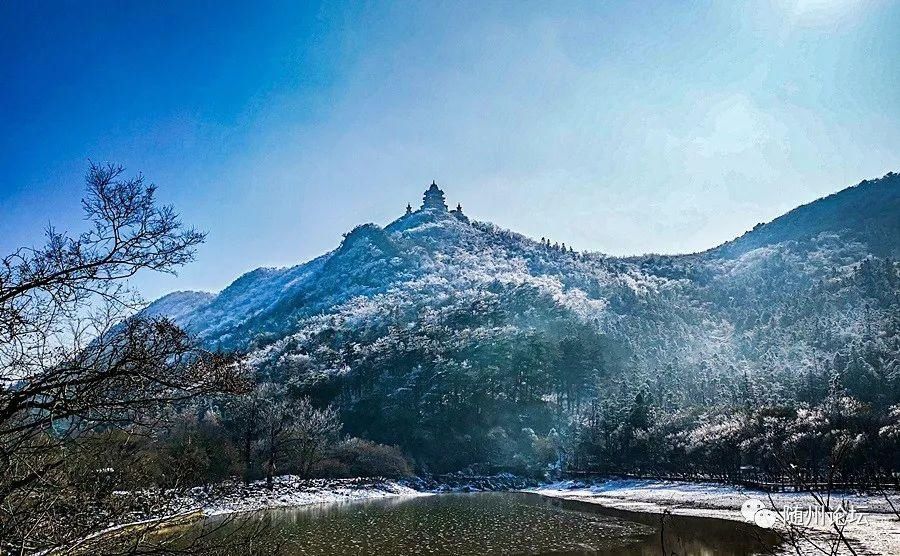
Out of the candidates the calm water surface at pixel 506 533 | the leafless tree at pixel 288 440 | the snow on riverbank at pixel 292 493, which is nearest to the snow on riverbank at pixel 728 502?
the calm water surface at pixel 506 533

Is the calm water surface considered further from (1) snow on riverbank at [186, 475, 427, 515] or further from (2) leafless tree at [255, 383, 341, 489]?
(2) leafless tree at [255, 383, 341, 489]

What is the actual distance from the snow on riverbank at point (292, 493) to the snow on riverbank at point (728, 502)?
89.0 ft

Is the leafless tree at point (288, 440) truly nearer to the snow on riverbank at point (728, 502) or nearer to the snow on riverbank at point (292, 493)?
the snow on riverbank at point (292, 493)

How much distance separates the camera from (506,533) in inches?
1390

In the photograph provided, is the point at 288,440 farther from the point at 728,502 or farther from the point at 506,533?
the point at 728,502

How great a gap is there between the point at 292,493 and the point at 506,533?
3645 cm

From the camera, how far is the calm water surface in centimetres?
2803

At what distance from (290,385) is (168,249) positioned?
123 metres

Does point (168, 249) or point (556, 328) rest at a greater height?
point (556, 328)

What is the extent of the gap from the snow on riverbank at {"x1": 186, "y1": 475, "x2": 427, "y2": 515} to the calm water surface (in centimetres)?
662

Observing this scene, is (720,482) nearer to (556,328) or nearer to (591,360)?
(591,360)

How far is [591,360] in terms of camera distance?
511 ft

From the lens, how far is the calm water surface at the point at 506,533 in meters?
28.0

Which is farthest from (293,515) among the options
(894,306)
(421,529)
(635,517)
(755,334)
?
(755,334)
